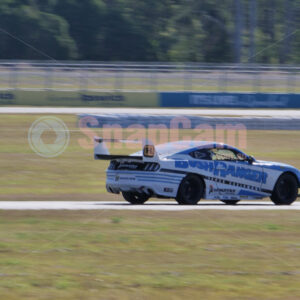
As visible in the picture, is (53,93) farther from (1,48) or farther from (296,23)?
(296,23)

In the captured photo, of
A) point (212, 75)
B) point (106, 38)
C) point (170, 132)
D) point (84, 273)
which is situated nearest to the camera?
point (84, 273)

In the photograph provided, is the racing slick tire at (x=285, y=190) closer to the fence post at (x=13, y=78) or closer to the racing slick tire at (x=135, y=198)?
the racing slick tire at (x=135, y=198)

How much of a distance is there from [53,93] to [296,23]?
33505mm

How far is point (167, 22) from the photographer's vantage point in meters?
62.6

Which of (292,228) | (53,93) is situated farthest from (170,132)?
(292,228)

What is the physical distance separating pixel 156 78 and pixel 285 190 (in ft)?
70.5

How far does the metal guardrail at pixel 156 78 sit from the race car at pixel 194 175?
66.2ft

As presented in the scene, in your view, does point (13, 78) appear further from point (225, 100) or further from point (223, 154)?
point (223, 154)

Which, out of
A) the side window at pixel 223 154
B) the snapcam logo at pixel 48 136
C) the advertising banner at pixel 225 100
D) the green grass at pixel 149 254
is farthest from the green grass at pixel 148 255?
the advertising banner at pixel 225 100

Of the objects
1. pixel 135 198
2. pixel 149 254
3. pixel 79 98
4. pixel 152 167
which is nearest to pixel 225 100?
pixel 79 98

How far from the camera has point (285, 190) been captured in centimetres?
1405

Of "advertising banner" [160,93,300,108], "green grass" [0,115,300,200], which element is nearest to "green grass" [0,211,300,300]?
"green grass" [0,115,300,200]

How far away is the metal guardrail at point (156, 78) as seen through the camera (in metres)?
Result: 33.3

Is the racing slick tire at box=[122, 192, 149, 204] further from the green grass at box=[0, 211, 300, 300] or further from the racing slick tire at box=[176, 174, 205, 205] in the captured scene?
the green grass at box=[0, 211, 300, 300]
